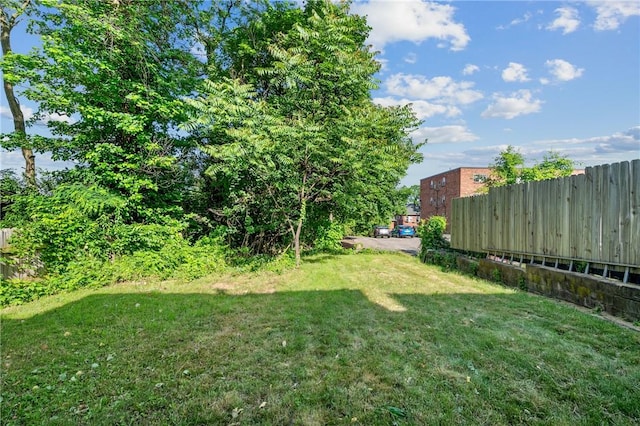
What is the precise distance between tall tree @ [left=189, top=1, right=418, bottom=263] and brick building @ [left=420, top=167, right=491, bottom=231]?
77.3ft

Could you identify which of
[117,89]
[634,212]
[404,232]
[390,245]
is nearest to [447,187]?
[404,232]

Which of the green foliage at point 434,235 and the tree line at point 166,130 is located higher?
the tree line at point 166,130

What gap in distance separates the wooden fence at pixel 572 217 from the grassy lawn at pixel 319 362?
44.3 inches

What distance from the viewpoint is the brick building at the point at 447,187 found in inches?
1348

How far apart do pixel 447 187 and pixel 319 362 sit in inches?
1488

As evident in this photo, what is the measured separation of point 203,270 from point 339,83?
5.68 metres

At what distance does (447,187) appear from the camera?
37.4 m

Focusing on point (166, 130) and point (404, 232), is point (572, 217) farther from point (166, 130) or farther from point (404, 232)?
point (404, 232)

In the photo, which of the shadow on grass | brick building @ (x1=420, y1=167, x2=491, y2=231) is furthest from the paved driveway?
brick building @ (x1=420, y1=167, x2=491, y2=231)

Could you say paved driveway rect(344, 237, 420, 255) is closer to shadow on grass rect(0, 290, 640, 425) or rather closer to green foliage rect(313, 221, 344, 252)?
green foliage rect(313, 221, 344, 252)

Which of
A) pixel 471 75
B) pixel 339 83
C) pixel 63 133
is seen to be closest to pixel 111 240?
pixel 63 133

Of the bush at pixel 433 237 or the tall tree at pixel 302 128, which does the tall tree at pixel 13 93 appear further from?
the bush at pixel 433 237

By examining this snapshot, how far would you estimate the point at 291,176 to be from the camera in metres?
7.66

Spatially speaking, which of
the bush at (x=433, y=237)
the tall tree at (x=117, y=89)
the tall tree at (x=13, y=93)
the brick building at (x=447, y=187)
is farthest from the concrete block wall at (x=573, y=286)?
the brick building at (x=447, y=187)
